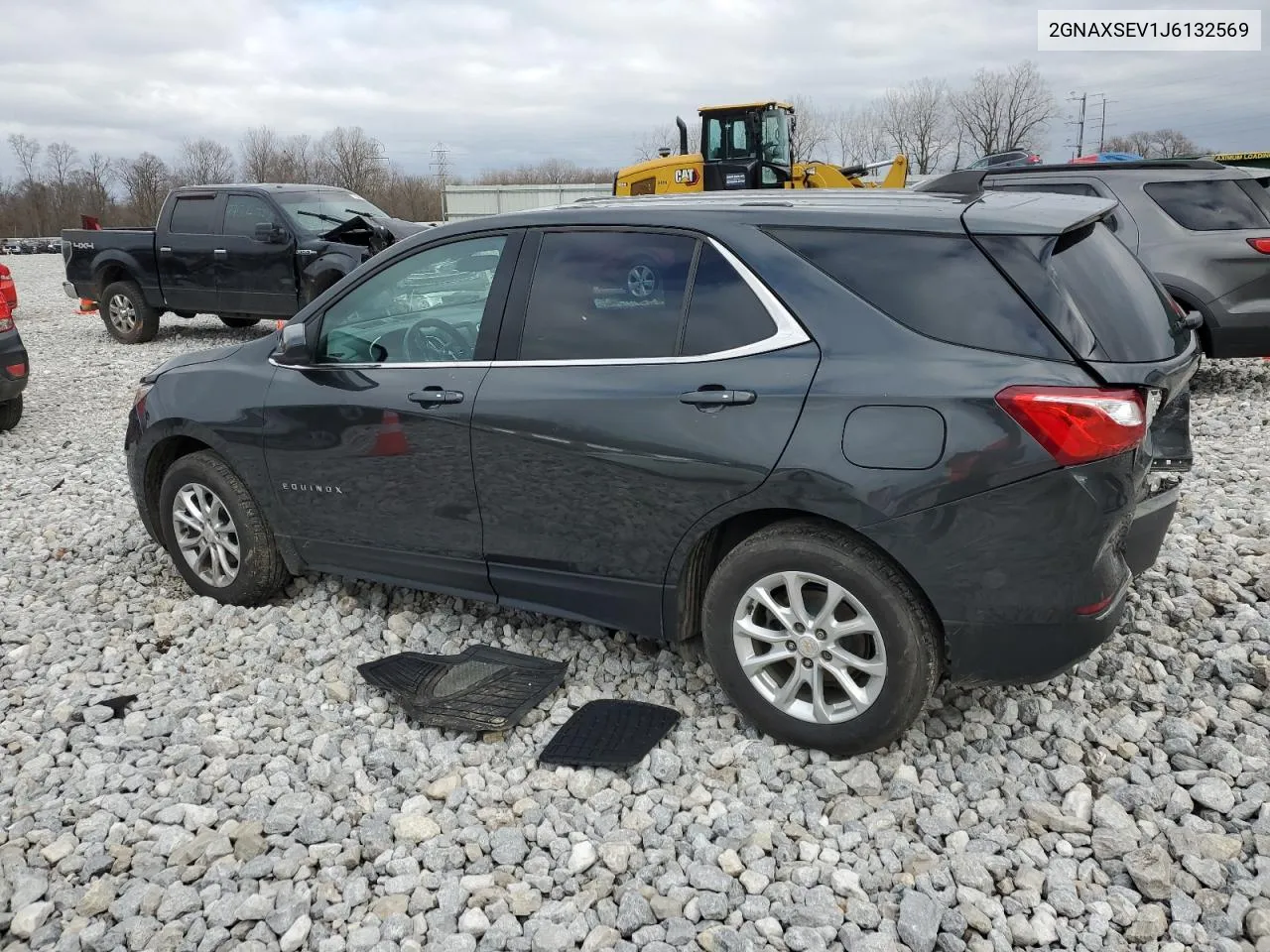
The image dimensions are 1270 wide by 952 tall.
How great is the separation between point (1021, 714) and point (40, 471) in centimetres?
725

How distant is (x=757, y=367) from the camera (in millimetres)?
3357

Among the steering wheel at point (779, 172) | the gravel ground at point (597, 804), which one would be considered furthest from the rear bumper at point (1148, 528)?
the steering wheel at point (779, 172)

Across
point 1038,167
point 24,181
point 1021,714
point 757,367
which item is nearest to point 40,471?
point 757,367

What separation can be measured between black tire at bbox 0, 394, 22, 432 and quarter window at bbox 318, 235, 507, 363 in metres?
6.42

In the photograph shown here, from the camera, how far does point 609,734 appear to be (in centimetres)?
370

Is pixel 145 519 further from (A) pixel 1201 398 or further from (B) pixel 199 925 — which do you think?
(A) pixel 1201 398

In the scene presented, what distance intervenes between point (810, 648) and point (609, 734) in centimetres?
82

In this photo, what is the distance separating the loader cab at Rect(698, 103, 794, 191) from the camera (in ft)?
55.1

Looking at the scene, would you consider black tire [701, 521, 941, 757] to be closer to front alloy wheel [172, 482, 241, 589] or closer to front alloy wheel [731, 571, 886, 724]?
front alloy wheel [731, 571, 886, 724]

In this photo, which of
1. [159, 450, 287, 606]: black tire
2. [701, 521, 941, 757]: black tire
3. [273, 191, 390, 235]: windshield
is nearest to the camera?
[701, 521, 941, 757]: black tire

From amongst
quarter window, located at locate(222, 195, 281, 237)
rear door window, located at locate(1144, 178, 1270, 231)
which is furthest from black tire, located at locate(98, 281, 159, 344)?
rear door window, located at locate(1144, 178, 1270, 231)

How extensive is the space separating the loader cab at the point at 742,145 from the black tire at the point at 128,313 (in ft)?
28.3

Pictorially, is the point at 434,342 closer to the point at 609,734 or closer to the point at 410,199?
the point at 609,734

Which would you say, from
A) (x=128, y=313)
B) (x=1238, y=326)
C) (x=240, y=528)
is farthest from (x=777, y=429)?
(x=128, y=313)
